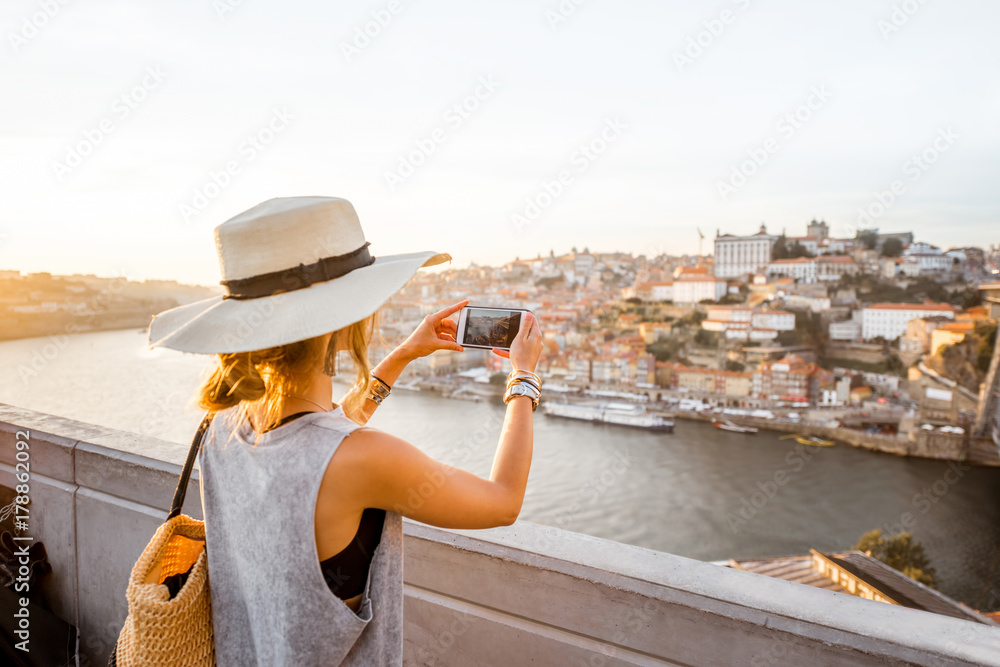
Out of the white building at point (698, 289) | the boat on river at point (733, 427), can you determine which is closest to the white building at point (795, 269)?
the white building at point (698, 289)

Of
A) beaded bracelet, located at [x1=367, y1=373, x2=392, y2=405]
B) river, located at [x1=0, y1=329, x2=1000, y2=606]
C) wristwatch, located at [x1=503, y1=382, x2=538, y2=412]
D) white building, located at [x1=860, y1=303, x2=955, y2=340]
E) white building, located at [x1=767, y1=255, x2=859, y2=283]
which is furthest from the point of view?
white building, located at [x1=767, y1=255, x2=859, y2=283]

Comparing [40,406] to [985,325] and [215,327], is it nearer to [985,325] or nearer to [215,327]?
[215,327]

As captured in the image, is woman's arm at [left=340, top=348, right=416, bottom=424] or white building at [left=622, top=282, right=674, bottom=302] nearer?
woman's arm at [left=340, top=348, right=416, bottom=424]

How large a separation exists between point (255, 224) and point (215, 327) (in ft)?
0.25

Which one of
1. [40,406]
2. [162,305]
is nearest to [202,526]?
[162,305]

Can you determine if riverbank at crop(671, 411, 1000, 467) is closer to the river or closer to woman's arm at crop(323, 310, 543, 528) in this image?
the river

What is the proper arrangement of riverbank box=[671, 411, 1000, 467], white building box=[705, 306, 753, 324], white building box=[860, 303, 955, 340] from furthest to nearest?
white building box=[705, 306, 753, 324] → white building box=[860, 303, 955, 340] → riverbank box=[671, 411, 1000, 467]

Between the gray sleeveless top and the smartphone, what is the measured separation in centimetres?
20

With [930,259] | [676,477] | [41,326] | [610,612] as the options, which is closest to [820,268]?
[930,259]

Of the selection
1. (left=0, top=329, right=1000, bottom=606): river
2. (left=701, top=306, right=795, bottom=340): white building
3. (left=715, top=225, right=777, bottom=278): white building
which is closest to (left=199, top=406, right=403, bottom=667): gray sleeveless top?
(left=0, top=329, right=1000, bottom=606): river

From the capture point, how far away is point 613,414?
2255 centimetres

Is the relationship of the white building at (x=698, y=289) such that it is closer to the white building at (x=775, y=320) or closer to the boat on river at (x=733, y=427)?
the white building at (x=775, y=320)

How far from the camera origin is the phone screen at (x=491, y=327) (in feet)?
1.93

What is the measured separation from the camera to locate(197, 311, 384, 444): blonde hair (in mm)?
426
